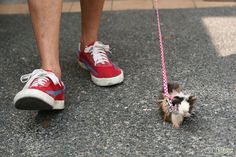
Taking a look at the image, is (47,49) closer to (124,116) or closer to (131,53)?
(124,116)

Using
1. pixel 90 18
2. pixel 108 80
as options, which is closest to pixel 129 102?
pixel 108 80

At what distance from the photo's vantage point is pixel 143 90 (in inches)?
79.4

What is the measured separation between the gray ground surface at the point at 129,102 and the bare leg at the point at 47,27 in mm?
219

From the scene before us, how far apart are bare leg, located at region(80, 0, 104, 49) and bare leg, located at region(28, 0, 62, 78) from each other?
1.11 feet

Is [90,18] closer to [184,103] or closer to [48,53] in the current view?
[48,53]

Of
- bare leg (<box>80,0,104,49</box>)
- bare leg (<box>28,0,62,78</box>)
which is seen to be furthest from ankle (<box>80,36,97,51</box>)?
bare leg (<box>28,0,62,78</box>)

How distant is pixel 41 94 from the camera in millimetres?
1631

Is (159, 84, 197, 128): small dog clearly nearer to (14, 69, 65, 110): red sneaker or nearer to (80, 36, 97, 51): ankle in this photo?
(14, 69, 65, 110): red sneaker

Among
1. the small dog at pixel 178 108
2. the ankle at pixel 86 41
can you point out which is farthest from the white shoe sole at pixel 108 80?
the small dog at pixel 178 108

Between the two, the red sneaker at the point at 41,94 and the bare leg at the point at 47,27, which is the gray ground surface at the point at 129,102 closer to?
the red sneaker at the point at 41,94

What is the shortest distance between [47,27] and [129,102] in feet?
1.57

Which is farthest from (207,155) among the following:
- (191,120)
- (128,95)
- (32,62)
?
(32,62)

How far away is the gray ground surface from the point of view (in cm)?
159

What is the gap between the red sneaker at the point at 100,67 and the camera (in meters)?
2.03
